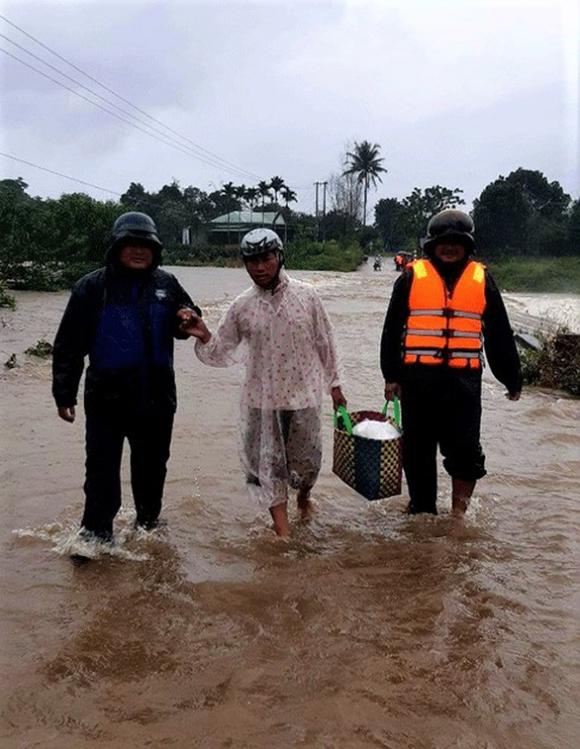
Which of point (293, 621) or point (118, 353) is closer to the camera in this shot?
point (293, 621)

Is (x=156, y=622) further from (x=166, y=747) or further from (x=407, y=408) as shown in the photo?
(x=407, y=408)

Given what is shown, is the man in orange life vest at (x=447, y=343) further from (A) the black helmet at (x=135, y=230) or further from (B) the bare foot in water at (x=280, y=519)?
(A) the black helmet at (x=135, y=230)

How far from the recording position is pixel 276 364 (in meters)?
3.96

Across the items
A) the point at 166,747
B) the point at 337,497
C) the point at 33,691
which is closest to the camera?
the point at 166,747

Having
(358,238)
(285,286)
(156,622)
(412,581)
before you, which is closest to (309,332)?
(285,286)

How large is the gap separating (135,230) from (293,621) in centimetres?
199

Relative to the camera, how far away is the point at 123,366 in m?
3.68

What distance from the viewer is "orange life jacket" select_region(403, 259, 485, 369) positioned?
3.93m

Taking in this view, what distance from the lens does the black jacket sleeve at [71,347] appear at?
11.9 ft

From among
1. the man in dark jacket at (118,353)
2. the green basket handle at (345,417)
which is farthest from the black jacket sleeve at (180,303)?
the green basket handle at (345,417)

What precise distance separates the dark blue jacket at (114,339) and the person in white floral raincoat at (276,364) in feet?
0.71

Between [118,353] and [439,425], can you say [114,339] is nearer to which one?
[118,353]

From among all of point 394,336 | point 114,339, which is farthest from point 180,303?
point 394,336

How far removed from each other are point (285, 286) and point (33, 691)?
7.41 feet
